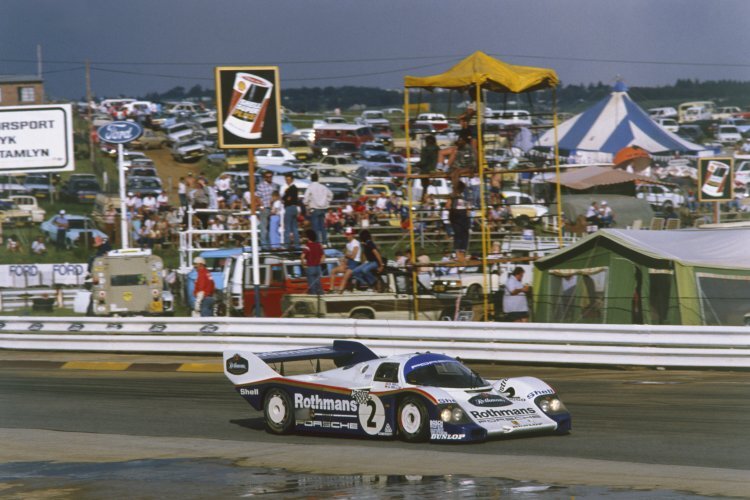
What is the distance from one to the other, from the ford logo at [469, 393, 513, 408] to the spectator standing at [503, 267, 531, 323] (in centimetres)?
757

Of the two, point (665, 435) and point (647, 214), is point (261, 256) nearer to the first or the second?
point (665, 435)

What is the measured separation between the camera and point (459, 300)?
19188mm

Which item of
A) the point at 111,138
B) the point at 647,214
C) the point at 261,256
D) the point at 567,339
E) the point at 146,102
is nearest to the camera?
the point at 567,339

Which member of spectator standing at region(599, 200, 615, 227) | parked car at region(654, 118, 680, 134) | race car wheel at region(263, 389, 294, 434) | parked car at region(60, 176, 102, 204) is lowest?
race car wheel at region(263, 389, 294, 434)

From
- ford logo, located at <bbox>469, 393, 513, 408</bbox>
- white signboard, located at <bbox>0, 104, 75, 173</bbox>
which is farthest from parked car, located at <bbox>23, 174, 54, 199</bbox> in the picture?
ford logo, located at <bbox>469, 393, 513, 408</bbox>

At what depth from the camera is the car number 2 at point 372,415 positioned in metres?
11.1

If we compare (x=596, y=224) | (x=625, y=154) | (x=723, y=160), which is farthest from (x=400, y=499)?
(x=625, y=154)

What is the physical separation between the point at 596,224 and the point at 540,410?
71.8 ft

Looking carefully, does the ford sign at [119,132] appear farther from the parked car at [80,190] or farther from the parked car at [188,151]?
the parked car at [188,151]

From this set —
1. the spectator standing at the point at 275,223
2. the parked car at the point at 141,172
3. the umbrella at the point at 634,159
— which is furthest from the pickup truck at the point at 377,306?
the umbrella at the point at 634,159

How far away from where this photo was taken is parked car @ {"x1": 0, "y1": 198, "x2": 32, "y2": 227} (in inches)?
1313

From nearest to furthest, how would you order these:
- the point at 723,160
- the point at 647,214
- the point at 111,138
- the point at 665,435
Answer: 1. the point at 665,435
2. the point at 723,160
3. the point at 111,138
4. the point at 647,214

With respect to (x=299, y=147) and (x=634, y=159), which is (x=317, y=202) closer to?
(x=634, y=159)

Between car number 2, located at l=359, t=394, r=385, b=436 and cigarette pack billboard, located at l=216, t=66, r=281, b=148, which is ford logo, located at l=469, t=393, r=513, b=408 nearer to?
car number 2, located at l=359, t=394, r=385, b=436
